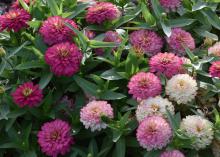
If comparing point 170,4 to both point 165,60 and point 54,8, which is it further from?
point 54,8

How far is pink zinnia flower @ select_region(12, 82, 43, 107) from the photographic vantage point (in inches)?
76.7

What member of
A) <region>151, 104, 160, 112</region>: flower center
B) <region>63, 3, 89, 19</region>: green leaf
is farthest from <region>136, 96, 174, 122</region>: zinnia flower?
<region>63, 3, 89, 19</region>: green leaf

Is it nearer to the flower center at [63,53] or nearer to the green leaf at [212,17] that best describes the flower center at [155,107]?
the flower center at [63,53]

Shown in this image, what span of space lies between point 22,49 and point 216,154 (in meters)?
0.99

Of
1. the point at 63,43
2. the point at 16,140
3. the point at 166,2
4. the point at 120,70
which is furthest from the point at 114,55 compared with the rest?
the point at 16,140

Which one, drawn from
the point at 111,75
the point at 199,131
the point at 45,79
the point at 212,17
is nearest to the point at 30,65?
the point at 45,79

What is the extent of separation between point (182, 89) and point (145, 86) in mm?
144

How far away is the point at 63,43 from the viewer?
2068 mm

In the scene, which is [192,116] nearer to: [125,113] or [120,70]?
[125,113]

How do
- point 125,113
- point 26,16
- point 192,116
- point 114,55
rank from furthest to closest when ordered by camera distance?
1. point 26,16
2. point 114,55
3. point 125,113
4. point 192,116

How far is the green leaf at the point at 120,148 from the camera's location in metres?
1.87

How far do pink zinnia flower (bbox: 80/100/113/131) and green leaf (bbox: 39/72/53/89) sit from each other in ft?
0.78

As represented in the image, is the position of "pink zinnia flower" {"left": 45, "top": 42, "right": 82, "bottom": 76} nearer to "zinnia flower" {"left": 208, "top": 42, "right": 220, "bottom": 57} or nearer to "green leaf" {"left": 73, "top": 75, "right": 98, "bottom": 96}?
"green leaf" {"left": 73, "top": 75, "right": 98, "bottom": 96}

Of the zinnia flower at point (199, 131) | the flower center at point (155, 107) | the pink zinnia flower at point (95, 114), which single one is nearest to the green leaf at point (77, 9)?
the pink zinnia flower at point (95, 114)
